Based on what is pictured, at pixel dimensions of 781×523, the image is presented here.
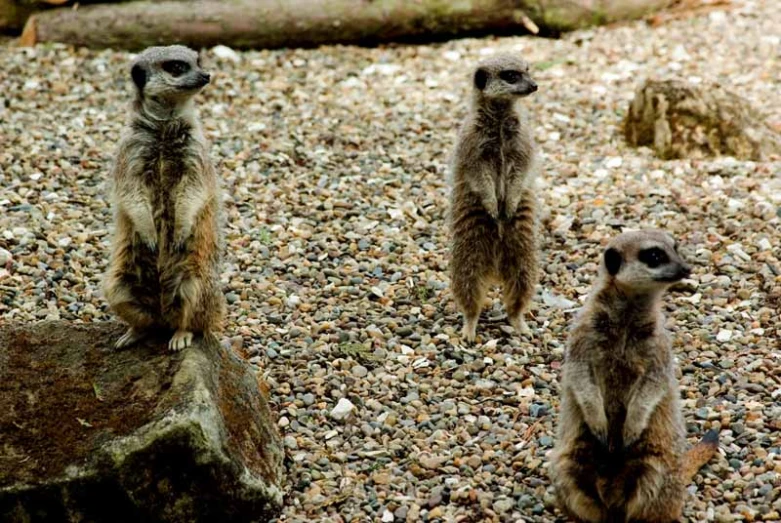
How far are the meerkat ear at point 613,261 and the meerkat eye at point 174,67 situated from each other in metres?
1.74

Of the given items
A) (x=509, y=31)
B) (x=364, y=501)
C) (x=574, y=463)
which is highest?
(x=509, y=31)

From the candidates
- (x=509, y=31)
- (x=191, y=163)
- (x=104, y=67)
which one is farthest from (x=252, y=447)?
(x=509, y=31)

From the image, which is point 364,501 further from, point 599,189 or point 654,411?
point 599,189

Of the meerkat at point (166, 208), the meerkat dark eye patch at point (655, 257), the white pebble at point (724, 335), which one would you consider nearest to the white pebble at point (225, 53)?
the meerkat at point (166, 208)

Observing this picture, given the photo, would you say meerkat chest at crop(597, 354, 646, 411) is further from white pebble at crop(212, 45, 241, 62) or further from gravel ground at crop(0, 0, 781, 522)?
white pebble at crop(212, 45, 241, 62)

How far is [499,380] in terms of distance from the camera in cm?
481

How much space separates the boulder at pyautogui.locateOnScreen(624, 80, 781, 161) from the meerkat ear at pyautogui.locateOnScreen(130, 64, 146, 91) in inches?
149

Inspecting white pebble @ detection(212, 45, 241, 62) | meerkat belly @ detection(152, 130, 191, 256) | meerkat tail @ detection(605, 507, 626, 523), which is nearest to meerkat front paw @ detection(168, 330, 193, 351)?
meerkat belly @ detection(152, 130, 191, 256)

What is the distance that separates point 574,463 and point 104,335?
192 cm

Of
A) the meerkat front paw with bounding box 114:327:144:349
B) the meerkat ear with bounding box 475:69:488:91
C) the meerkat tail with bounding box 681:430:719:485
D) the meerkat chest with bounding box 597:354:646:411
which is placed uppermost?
the meerkat ear with bounding box 475:69:488:91

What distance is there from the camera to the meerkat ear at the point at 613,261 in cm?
369

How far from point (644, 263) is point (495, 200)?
1.66 m

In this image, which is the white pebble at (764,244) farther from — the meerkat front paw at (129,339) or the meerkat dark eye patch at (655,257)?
the meerkat front paw at (129,339)

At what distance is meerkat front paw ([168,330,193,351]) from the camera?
4.11m
